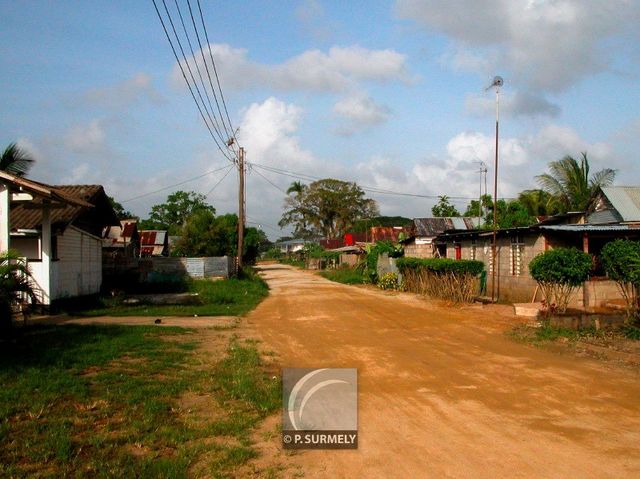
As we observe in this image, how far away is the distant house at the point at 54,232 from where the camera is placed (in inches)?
556

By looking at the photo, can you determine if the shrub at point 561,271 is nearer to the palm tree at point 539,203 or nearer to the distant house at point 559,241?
the distant house at point 559,241

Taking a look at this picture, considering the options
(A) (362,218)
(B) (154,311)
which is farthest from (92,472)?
(A) (362,218)

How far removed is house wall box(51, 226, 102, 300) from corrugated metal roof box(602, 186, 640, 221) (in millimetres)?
23639

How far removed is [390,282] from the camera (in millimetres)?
31266

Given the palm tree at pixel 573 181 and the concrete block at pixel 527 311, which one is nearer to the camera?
the concrete block at pixel 527 311

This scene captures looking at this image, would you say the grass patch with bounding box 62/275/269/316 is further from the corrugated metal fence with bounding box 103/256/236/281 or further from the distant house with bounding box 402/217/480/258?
the distant house with bounding box 402/217/480/258

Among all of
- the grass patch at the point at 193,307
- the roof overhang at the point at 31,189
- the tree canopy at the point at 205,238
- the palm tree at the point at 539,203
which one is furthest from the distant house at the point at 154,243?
the roof overhang at the point at 31,189

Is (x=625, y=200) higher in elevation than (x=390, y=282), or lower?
higher

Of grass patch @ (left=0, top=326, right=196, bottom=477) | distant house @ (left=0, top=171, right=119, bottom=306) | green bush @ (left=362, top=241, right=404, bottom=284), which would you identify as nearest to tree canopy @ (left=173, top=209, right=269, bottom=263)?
green bush @ (left=362, top=241, right=404, bottom=284)

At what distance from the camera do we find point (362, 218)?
259 ft

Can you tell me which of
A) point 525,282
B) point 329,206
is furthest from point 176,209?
point 525,282

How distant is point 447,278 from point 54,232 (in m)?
14.9

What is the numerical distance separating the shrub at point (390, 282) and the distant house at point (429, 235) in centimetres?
259

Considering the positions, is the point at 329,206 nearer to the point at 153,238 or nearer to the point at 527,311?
the point at 153,238
